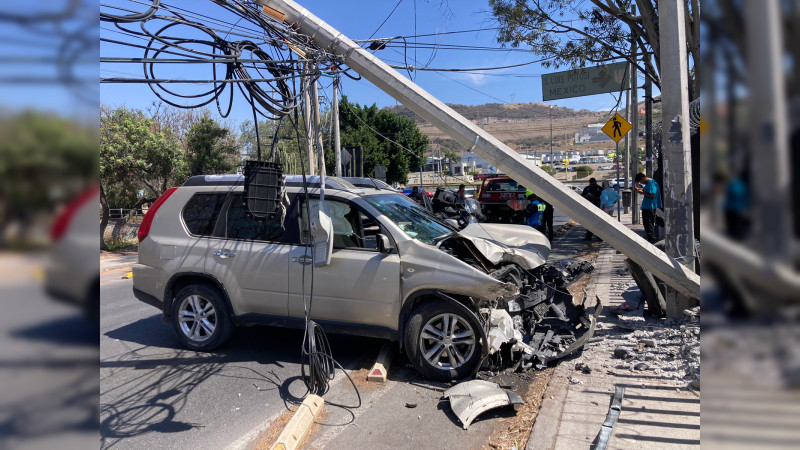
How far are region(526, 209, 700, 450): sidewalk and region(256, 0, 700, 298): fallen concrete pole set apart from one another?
2.40 ft

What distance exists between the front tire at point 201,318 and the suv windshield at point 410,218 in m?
2.07

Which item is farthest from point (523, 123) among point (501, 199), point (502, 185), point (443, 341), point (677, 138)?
point (443, 341)

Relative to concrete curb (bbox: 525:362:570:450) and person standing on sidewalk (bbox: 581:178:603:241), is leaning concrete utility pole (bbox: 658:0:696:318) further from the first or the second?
person standing on sidewalk (bbox: 581:178:603:241)

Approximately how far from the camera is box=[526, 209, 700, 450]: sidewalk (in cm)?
370

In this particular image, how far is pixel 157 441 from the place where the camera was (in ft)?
13.1

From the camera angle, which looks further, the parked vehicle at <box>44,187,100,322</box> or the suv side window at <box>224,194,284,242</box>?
the suv side window at <box>224,194,284,242</box>

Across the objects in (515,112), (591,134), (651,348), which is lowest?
(651,348)

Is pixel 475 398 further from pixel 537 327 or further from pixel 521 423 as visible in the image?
pixel 537 327

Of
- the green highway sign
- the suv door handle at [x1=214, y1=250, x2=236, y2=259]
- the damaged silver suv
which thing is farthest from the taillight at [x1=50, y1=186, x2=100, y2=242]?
the green highway sign

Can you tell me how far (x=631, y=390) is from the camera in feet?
14.6

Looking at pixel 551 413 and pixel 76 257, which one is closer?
pixel 76 257

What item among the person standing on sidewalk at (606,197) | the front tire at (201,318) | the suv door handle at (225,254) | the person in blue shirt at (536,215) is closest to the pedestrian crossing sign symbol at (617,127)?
the person standing on sidewalk at (606,197)

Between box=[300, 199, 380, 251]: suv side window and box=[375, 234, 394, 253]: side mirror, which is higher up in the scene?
box=[300, 199, 380, 251]: suv side window

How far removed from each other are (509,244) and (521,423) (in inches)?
106
